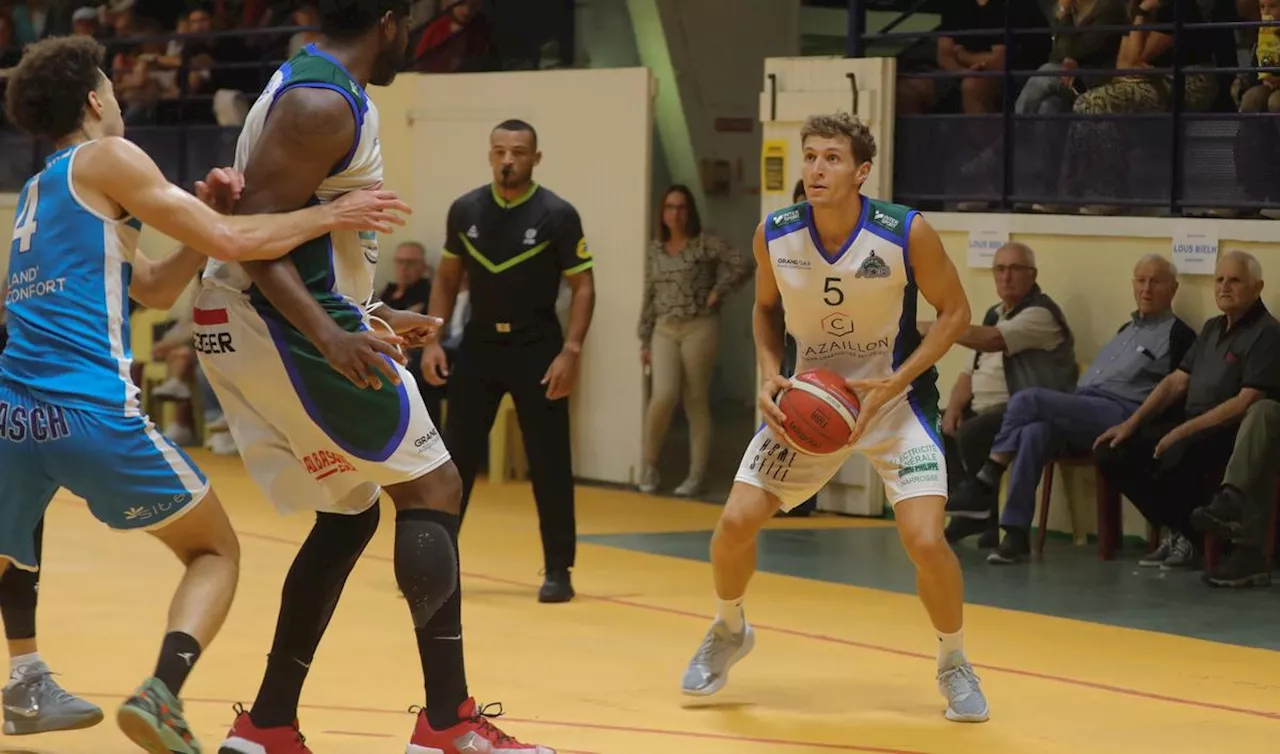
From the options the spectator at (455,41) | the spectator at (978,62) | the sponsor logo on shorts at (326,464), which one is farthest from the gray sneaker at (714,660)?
the spectator at (455,41)

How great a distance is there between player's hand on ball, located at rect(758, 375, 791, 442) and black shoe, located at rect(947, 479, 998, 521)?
3.71 metres

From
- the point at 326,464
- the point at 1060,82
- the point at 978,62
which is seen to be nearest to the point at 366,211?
the point at 326,464

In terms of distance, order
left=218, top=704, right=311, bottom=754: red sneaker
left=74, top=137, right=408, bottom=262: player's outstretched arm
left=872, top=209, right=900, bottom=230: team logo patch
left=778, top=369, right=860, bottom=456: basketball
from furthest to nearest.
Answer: left=872, top=209, right=900, bottom=230: team logo patch → left=778, top=369, right=860, bottom=456: basketball → left=218, top=704, right=311, bottom=754: red sneaker → left=74, top=137, right=408, bottom=262: player's outstretched arm

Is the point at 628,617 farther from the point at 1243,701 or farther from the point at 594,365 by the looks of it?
the point at 594,365

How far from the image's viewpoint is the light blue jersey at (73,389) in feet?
15.6

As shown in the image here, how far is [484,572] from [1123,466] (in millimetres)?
3051

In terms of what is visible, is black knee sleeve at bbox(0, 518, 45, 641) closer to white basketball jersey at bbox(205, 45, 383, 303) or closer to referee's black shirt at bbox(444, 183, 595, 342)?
white basketball jersey at bbox(205, 45, 383, 303)

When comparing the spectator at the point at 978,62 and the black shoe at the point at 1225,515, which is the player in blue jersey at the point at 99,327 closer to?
the black shoe at the point at 1225,515

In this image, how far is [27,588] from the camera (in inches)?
221

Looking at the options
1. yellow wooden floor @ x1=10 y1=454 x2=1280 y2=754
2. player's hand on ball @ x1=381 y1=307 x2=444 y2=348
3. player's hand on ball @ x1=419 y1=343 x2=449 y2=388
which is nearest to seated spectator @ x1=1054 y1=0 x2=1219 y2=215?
yellow wooden floor @ x1=10 y1=454 x2=1280 y2=754

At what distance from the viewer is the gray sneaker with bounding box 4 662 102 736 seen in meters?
5.39

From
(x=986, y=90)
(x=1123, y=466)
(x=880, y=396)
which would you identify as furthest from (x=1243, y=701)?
(x=986, y=90)

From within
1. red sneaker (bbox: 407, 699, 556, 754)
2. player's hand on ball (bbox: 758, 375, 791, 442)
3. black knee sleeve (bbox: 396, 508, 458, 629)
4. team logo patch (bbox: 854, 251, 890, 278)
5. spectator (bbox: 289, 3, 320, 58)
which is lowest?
red sneaker (bbox: 407, 699, 556, 754)

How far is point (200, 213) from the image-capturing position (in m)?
4.61
